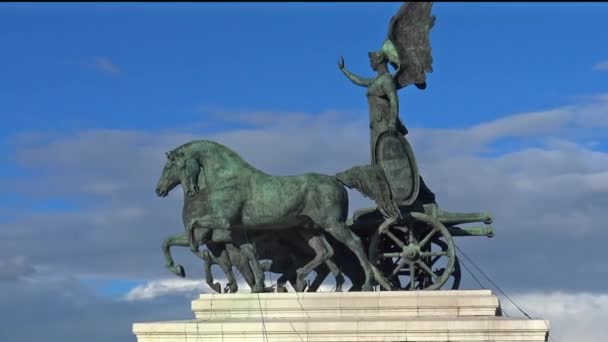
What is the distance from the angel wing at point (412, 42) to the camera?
29109 mm

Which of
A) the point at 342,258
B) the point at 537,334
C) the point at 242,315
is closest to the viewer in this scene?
the point at 537,334

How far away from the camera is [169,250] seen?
28.2 metres

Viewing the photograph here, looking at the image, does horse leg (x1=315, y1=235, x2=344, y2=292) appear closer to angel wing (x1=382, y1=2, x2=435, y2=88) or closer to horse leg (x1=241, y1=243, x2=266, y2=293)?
horse leg (x1=241, y1=243, x2=266, y2=293)

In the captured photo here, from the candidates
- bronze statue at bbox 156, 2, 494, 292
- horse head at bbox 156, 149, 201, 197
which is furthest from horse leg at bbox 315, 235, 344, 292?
horse head at bbox 156, 149, 201, 197

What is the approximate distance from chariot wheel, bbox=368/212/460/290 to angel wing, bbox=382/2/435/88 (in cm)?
325

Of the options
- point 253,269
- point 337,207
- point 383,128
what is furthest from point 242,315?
point 383,128

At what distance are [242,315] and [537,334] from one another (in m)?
6.12

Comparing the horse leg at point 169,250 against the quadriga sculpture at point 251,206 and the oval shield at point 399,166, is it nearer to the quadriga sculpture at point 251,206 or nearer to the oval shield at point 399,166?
the quadriga sculpture at point 251,206

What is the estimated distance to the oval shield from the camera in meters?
28.0

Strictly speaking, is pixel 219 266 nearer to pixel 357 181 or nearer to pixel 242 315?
pixel 242 315

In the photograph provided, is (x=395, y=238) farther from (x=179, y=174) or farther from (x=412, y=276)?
(x=179, y=174)

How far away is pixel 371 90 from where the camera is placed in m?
28.7

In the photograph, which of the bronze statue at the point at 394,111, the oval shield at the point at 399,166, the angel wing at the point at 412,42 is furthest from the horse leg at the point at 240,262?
the angel wing at the point at 412,42

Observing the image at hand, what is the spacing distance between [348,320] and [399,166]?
4018 mm
